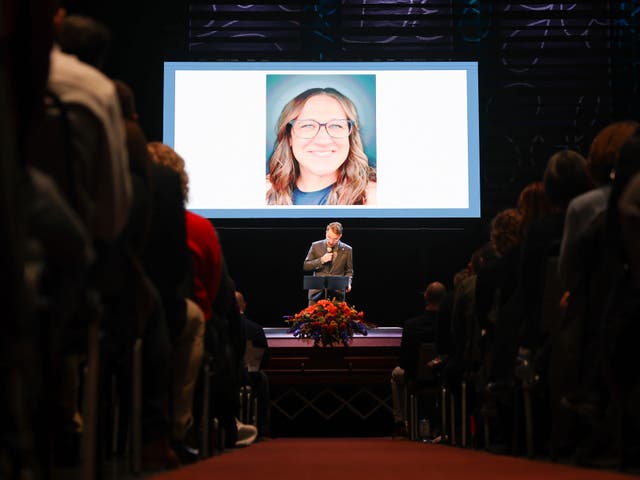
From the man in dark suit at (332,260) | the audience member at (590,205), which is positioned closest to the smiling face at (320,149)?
the man in dark suit at (332,260)

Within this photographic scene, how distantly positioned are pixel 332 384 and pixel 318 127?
9.26 ft

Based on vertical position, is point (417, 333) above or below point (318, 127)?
below

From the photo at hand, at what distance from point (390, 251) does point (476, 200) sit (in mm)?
1202

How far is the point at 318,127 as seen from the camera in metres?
10.5

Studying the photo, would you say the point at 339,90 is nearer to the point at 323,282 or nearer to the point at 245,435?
the point at 323,282

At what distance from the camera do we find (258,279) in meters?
11.0

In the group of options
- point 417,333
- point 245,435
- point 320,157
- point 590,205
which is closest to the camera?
point 590,205

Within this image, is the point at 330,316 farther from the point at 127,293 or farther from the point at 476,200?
the point at 127,293

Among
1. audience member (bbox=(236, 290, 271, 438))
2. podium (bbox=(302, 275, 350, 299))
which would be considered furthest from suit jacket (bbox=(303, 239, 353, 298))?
audience member (bbox=(236, 290, 271, 438))

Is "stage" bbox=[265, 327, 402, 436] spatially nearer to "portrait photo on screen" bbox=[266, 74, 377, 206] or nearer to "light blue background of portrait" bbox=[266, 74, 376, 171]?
"portrait photo on screen" bbox=[266, 74, 377, 206]

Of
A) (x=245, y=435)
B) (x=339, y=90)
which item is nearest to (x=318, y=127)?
(x=339, y=90)

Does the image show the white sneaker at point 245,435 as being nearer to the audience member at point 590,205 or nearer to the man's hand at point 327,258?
the audience member at point 590,205

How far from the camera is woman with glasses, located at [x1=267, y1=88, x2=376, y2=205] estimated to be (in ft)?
34.0

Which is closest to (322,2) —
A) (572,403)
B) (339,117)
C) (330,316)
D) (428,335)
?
(339,117)
